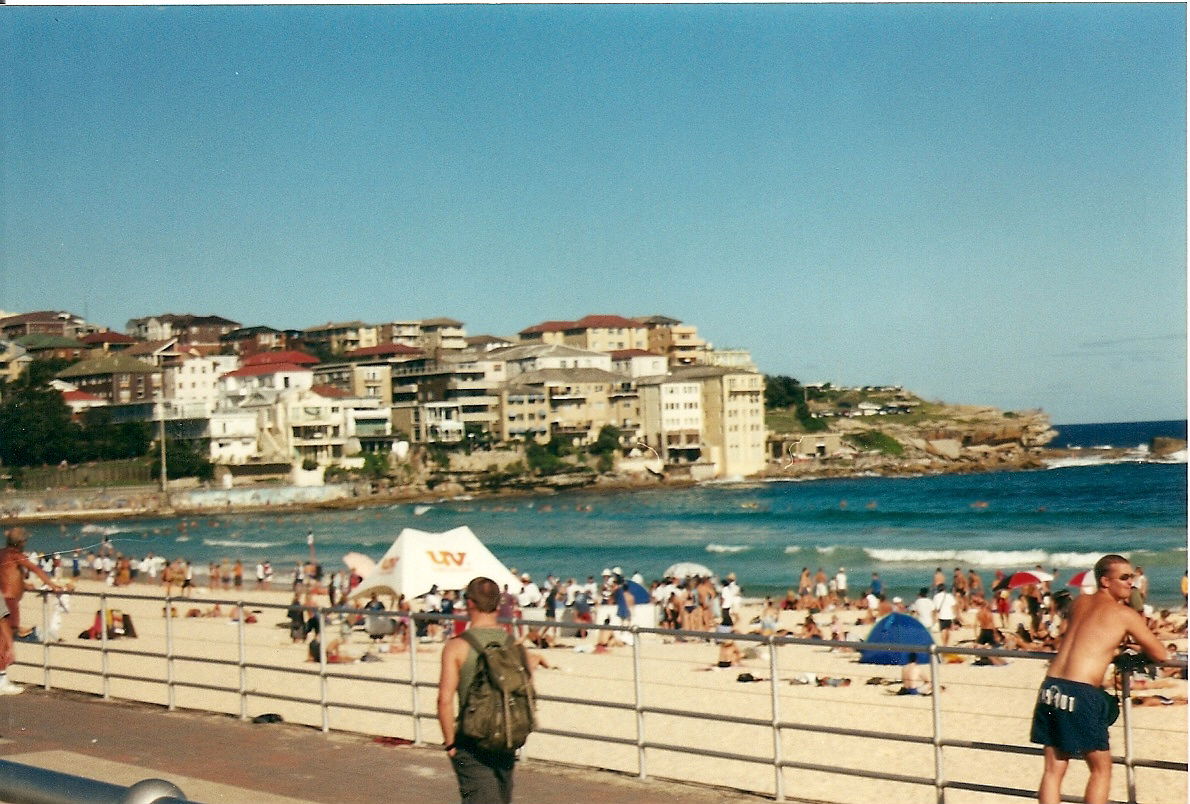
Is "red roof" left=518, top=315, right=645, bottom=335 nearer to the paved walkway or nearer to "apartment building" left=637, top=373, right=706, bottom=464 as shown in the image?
"apartment building" left=637, top=373, right=706, bottom=464

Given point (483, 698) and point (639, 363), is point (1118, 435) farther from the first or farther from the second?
point (483, 698)

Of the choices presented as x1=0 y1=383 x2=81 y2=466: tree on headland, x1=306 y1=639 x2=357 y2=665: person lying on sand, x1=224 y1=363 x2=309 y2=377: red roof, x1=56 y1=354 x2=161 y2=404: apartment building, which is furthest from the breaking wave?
x1=224 y1=363 x2=309 y2=377: red roof

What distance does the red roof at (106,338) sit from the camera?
75.5m

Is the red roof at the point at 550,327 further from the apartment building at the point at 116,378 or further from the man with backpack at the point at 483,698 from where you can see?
the man with backpack at the point at 483,698

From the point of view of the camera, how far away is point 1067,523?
56.7 m

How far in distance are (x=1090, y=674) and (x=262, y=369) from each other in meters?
97.8

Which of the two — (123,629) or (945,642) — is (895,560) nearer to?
(945,642)

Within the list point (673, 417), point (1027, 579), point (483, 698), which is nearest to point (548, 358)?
point (673, 417)

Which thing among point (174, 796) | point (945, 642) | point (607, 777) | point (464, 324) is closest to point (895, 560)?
point (945, 642)

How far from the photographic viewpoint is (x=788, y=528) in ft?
197

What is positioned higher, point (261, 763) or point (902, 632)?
point (261, 763)

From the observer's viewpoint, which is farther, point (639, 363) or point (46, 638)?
point (639, 363)

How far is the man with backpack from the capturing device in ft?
13.1

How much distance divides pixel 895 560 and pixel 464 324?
3116 inches
